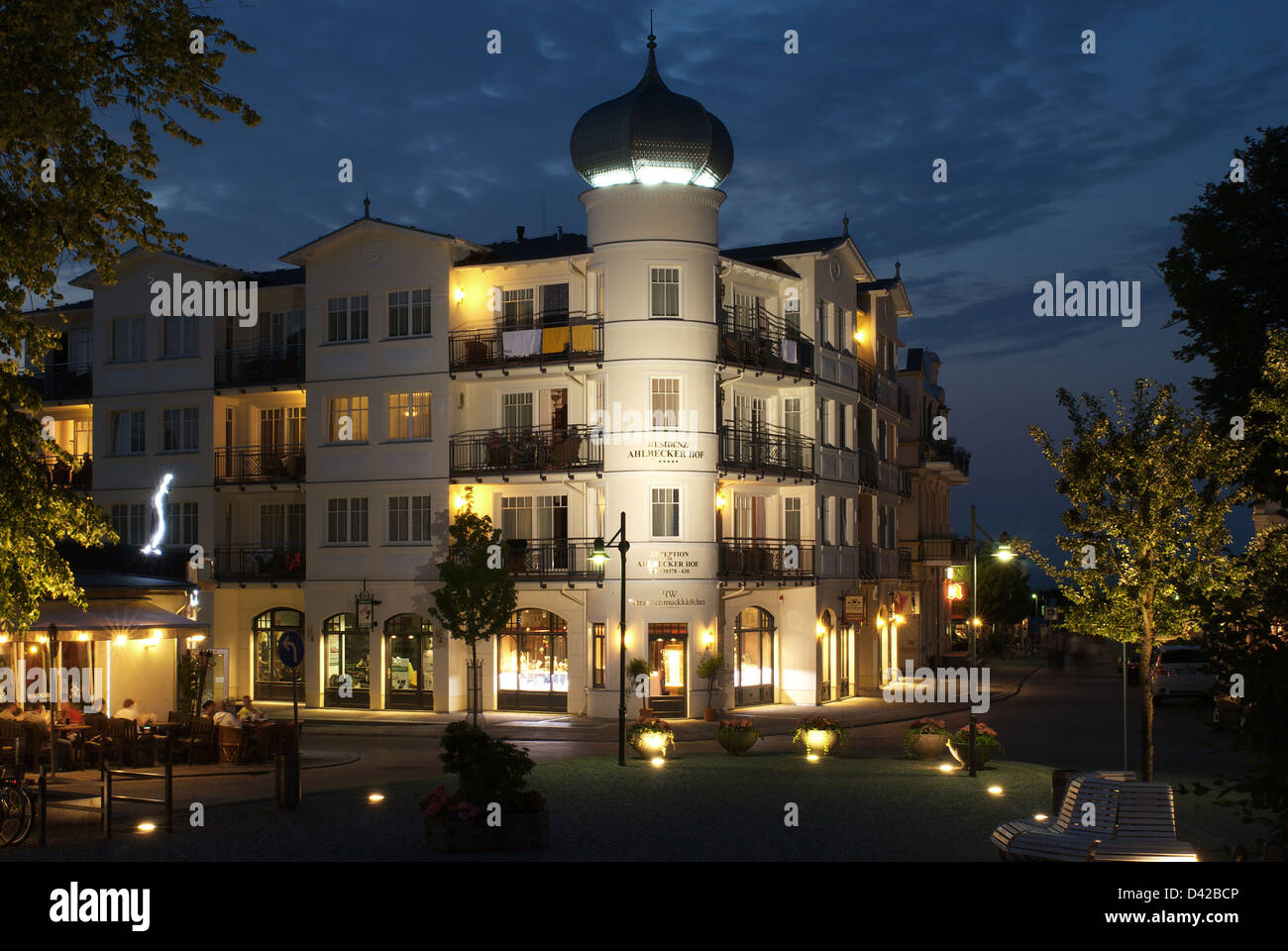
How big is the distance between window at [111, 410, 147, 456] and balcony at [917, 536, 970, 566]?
34616mm

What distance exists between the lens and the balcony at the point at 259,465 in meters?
47.5

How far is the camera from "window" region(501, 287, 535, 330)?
44.9m

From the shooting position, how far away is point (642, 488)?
41844 mm

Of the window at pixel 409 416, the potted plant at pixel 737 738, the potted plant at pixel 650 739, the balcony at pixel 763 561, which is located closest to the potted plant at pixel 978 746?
the potted plant at pixel 737 738

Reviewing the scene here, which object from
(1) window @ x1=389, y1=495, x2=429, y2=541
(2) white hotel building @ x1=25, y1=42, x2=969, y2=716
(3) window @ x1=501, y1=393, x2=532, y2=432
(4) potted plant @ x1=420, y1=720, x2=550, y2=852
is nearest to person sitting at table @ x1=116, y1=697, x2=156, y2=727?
(4) potted plant @ x1=420, y1=720, x2=550, y2=852

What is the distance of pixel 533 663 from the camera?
44188 millimetres

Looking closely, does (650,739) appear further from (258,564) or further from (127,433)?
(127,433)

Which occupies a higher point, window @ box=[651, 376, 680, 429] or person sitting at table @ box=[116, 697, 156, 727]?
window @ box=[651, 376, 680, 429]

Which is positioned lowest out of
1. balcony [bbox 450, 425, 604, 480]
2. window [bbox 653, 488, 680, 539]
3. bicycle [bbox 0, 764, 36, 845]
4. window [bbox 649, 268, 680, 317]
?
bicycle [bbox 0, 764, 36, 845]

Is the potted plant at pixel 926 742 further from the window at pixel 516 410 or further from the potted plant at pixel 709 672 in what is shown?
the window at pixel 516 410

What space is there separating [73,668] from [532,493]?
16.1 m

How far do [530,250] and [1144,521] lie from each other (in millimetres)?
27552

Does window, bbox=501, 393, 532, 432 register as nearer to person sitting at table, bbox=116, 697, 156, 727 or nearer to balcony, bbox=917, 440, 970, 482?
person sitting at table, bbox=116, 697, 156, 727
